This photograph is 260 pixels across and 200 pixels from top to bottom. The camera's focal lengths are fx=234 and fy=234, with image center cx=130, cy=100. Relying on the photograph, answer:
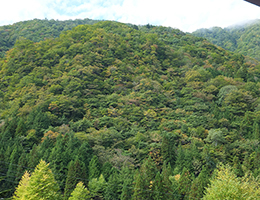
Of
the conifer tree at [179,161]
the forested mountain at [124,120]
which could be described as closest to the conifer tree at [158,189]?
the forested mountain at [124,120]

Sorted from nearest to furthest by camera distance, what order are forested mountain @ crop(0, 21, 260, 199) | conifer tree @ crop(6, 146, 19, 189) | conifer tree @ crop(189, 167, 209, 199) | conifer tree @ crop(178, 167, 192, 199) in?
conifer tree @ crop(189, 167, 209, 199)
conifer tree @ crop(178, 167, 192, 199)
forested mountain @ crop(0, 21, 260, 199)
conifer tree @ crop(6, 146, 19, 189)

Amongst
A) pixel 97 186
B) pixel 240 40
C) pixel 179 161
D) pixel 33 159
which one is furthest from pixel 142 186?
pixel 240 40

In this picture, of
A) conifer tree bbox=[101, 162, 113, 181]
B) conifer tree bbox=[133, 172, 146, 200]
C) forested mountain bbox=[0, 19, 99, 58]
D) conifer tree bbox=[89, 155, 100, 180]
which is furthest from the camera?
forested mountain bbox=[0, 19, 99, 58]

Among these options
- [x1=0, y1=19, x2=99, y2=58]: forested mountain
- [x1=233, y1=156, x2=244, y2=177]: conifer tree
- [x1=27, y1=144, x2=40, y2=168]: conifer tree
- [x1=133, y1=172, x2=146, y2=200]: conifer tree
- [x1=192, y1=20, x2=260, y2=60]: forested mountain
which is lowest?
[x1=27, y1=144, x2=40, y2=168]: conifer tree

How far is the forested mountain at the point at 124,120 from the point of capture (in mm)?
27938

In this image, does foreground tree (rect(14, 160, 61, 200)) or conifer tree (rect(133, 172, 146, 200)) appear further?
conifer tree (rect(133, 172, 146, 200))

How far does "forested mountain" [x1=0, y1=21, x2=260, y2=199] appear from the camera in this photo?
27.9 m

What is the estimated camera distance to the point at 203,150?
36125mm

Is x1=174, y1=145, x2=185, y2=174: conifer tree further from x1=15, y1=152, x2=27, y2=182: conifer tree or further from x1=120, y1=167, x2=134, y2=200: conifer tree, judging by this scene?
x1=15, y1=152, x2=27, y2=182: conifer tree

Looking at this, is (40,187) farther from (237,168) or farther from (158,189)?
(237,168)

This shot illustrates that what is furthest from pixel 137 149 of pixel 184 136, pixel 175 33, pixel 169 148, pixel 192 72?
pixel 175 33

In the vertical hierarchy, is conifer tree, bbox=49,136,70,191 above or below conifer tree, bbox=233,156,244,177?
below

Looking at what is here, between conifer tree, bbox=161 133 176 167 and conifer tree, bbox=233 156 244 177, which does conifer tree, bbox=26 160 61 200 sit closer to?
conifer tree, bbox=161 133 176 167

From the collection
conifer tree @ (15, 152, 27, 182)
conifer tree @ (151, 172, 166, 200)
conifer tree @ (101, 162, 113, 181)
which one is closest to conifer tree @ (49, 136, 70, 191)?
conifer tree @ (15, 152, 27, 182)
